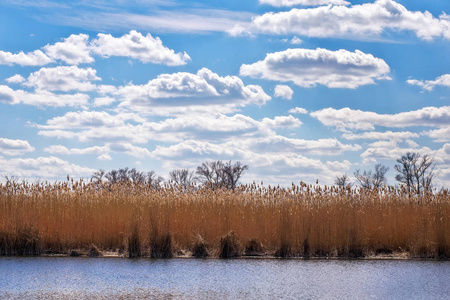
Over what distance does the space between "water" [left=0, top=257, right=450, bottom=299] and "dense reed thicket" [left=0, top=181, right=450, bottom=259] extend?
86 cm

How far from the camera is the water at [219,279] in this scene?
8539 millimetres

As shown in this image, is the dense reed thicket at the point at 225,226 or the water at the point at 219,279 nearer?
the water at the point at 219,279

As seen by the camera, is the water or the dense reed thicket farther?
the dense reed thicket

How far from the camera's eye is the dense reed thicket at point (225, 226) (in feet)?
44.3

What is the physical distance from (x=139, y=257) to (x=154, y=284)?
12.6 ft

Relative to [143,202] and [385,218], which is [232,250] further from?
[385,218]

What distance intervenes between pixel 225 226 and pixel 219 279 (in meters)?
3.95

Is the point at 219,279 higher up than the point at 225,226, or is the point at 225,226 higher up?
the point at 225,226

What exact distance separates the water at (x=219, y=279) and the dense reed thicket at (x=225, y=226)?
2.82ft

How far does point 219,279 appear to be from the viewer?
9.89 metres

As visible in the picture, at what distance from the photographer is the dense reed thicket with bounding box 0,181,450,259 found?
13500mm

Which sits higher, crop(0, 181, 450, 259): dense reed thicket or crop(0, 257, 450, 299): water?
crop(0, 181, 450, 259): dense reed thicket

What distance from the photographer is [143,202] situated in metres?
14.5

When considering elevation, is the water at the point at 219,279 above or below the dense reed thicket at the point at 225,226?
below
